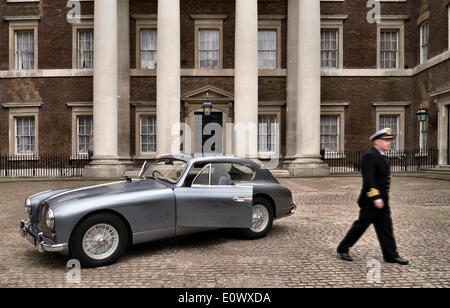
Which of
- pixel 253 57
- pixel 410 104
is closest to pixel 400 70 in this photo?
pixel 410 104

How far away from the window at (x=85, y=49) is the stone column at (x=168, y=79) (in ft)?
20.7

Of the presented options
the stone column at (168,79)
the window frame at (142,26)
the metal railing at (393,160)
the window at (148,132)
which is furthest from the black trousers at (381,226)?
the window frame at (142,26)

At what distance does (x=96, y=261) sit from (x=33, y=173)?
56.1 ft

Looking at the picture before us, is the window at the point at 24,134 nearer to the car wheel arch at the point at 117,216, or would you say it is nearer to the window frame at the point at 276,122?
the window frame at the point at 276,122

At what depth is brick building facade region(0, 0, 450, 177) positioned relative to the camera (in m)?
19.1

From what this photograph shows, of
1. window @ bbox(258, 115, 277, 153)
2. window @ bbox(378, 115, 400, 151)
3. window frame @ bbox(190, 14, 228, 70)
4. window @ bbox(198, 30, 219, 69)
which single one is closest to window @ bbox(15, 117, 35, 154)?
window frame @ bbox(190, 14, 228, 70)

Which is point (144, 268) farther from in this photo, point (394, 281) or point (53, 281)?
point (394, 281)

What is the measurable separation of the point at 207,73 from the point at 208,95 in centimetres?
129

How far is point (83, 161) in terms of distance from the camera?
1906 cm

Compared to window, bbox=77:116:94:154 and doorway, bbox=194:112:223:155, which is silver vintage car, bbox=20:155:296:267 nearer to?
doorway, bbox=194:112:223:155

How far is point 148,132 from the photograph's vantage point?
1944cm

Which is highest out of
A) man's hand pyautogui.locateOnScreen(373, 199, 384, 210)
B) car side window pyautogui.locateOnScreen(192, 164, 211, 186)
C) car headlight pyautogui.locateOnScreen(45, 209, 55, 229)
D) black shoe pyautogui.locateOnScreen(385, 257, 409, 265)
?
car side window pyautogui.locateOnScreen(192, 164, 211, 186)

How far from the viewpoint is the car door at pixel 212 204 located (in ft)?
15.4

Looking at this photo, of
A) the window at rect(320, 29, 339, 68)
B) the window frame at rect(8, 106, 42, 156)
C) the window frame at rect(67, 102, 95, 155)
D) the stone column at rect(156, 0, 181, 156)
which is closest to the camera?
the stone column at rect(156, 0, 181, 156)
